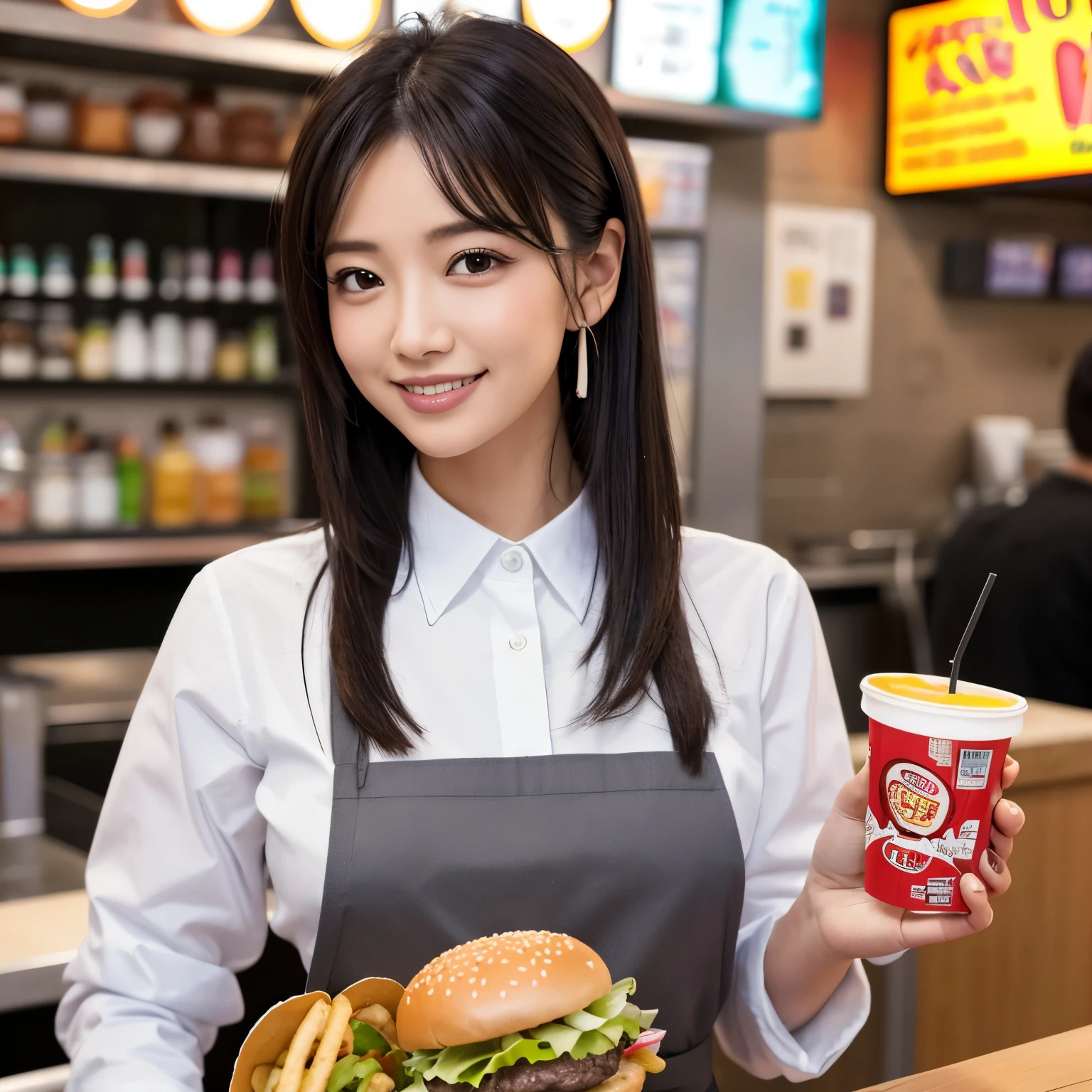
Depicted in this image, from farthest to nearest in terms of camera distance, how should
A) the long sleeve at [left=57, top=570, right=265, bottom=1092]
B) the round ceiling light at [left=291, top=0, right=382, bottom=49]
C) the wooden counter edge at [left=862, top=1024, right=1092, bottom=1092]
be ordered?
the round ceiling light at [left=291, top=0, right=382, bottom=49], the long sleeve at [left=57, top=570, right=265, bottom=1092], the wooden counter edge at [left=862, top=1024, right=1092, bottom=1092]

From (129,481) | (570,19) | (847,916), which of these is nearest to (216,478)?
(129,481)

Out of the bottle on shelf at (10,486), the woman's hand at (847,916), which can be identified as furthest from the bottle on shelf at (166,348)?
the woman's hand at (847,916)

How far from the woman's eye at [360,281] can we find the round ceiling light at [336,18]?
2606 mm

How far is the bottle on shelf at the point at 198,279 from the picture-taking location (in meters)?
4.04

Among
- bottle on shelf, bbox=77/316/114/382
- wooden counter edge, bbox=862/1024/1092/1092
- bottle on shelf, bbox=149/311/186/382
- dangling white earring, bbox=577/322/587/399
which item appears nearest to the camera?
wooden counter edge, bbox=862/1024/1092/1092

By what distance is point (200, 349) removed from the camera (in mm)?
4078

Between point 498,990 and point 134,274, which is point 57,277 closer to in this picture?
point 134,274

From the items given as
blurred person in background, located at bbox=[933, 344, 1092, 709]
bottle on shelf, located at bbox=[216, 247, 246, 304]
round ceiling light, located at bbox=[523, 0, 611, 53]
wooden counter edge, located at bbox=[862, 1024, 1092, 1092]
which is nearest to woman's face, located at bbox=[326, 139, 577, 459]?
wooden counter edge, located at bbox=[862, 1024, 1092, 1092]

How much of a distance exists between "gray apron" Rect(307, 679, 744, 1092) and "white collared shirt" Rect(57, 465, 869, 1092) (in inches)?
1.0

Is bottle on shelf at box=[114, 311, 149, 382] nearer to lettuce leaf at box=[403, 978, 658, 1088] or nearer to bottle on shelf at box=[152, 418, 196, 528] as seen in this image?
bottle on shelf at box=[152, 418, 196, 528]

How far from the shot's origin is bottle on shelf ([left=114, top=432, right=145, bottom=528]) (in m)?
3.95

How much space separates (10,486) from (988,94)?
2.83 m

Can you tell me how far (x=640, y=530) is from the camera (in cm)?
140

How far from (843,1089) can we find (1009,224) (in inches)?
194
